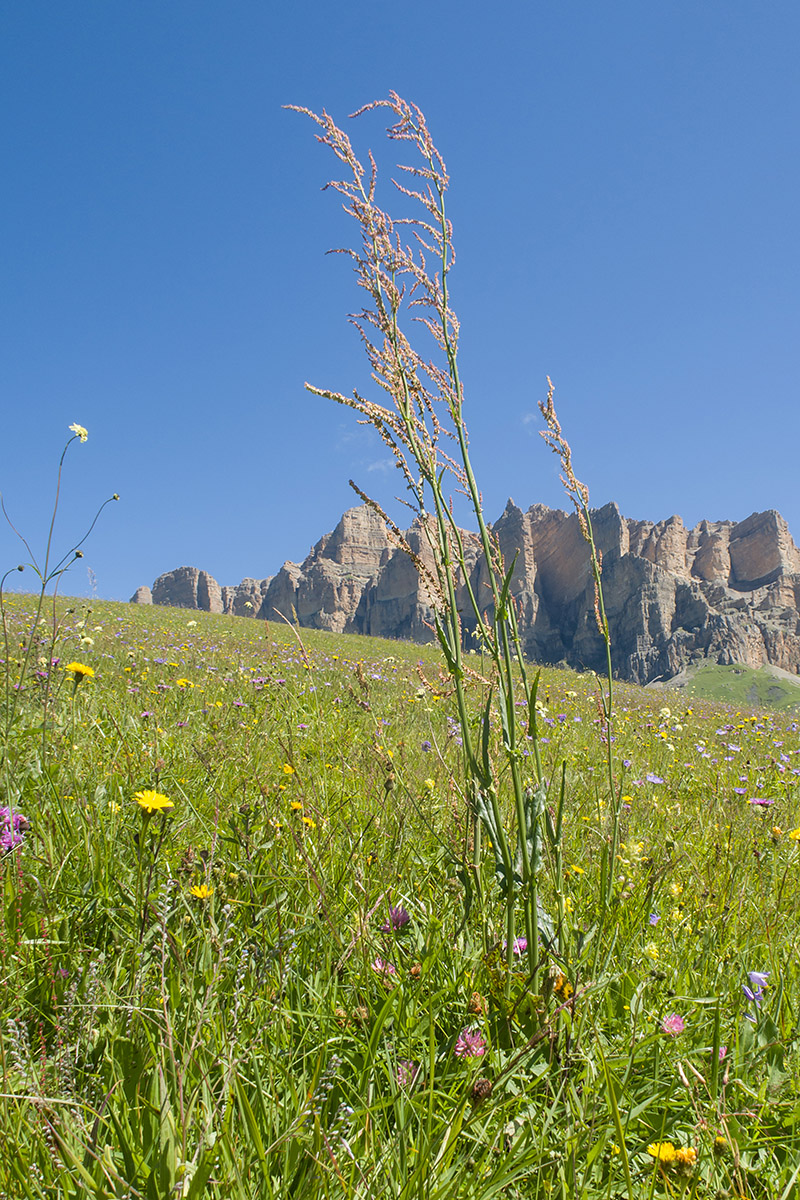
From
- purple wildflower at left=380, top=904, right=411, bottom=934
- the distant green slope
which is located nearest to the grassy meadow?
purple wildflower at left=380, top=904, right=411, bottom=934

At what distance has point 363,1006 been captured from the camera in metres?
1.37

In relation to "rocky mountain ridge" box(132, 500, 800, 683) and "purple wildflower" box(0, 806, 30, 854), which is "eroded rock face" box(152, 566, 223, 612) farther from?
"purple wildflower" box(0, 806, 30, 854)

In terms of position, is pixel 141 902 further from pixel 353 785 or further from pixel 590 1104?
pixel 353 785

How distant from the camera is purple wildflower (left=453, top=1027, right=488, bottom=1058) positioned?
1249 millimetres

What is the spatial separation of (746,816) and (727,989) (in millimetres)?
1799

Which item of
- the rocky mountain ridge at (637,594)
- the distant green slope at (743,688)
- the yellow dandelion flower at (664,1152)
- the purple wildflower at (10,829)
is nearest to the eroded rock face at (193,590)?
the rocky mountain ridge at (637,594)

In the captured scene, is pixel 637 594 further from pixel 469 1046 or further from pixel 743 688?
pixel 469 1046

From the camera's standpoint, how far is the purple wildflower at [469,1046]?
1.25m

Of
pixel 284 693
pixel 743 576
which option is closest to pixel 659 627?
pixel 743 576

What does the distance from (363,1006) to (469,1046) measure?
0.84 ft

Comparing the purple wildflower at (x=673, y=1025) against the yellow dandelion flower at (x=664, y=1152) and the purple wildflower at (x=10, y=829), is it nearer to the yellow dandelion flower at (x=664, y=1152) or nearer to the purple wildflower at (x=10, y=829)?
the yellow dandelion flower at (x=664, y=1152)

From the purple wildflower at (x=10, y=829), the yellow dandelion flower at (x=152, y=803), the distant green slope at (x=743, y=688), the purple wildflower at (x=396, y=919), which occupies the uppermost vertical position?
the yellow dandelion flower at (x=152, y=803)

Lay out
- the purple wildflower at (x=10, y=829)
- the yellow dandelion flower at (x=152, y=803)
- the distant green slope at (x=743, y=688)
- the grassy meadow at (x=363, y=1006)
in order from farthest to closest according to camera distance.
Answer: the distant green slope at (x=743, y=688)
the purple wildflower at (x=10, y=829)
the yellow dandelion flower at (x=152, y=803)
the grassy meadow at (x=363, y=1006)

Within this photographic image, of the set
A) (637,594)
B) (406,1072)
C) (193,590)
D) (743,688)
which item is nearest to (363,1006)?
(406,1072)
